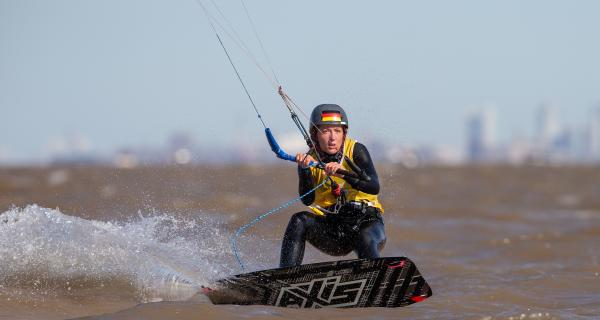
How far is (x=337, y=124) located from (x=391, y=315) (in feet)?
5.58

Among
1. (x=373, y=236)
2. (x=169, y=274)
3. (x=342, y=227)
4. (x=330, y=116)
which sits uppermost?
(x=330, y=116)

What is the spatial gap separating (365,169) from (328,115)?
576 mm

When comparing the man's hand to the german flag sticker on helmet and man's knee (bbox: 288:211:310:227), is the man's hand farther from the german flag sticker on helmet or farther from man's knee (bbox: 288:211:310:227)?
man's knee (bbox: 288:211:310:227)

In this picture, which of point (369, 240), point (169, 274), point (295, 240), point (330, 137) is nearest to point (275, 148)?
point (330, 137)

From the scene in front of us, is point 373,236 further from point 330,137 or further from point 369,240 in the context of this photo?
point 330,137

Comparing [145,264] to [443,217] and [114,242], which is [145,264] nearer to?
[114,242]

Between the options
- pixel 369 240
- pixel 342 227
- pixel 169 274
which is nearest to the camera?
pixel 369 240

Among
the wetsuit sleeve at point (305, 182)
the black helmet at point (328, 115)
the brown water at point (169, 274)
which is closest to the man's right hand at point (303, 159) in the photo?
the wetsuit sleeve at point (305, 182)

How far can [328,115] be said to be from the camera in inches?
336

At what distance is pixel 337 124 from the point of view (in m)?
8.56

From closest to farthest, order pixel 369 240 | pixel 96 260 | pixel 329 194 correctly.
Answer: pixel 369 240 < pixel 329 194 < pixel 96 260

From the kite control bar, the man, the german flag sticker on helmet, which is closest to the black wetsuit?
the man

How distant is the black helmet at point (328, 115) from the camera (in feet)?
28.0

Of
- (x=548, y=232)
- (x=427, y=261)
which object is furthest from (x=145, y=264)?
(x=548, y=232)
